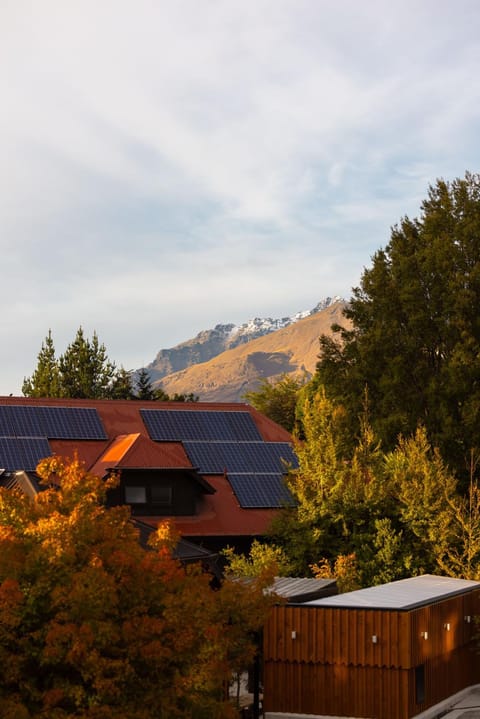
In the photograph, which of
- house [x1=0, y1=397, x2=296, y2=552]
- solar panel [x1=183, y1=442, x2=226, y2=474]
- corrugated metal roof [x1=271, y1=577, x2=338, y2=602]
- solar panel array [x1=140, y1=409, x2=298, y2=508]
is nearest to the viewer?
corrugated metal roof [x1=271, y1=577, x2=338, y2=602]

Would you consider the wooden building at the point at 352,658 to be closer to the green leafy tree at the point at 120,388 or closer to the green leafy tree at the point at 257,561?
the green leafy tree at the point at 257,561

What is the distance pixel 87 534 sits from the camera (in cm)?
2130

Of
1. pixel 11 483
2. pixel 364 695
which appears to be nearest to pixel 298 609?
pixel 364 695

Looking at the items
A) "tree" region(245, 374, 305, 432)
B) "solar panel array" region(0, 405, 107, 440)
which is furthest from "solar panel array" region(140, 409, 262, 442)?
"tree" region(245, 374, 305, 432)

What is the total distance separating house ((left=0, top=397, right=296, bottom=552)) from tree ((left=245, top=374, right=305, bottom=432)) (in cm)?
4228

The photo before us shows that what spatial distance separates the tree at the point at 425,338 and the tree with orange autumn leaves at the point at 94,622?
1215 inches

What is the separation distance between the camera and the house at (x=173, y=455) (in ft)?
146

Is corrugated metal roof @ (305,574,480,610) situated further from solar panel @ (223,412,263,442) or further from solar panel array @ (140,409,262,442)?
solar panel array @ (140,409,262,442)

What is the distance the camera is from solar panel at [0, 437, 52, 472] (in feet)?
147

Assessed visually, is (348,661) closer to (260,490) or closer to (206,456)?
(260,490)

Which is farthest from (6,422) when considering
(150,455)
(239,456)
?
(239,456)

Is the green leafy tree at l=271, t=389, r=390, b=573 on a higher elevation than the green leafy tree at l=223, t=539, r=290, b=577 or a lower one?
higher

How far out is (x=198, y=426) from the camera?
51562 mm

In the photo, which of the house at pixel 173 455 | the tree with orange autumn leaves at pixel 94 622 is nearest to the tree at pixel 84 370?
the house at pixel 173 455
